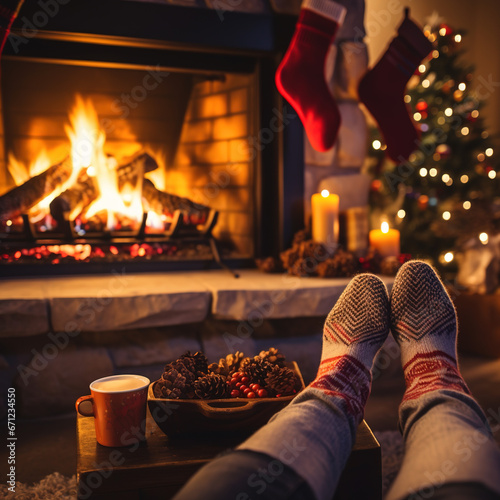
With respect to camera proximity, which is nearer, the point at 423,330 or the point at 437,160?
the point at 423,330

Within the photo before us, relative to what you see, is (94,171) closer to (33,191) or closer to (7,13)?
(33,191)

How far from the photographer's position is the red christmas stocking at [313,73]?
A: 1.63m

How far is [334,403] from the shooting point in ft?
2.34

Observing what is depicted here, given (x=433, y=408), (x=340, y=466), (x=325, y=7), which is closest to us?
(x=340, y=466)

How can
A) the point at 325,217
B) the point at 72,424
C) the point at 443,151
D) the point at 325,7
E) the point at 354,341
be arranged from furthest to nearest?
1. the point at 443,151
2. the point at 325,217
3. the point at 325,7
4. the point at 72,424
5. the point at 354,341

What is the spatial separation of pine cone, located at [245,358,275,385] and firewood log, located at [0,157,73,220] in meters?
1.11

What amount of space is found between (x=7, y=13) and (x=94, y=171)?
0.55m

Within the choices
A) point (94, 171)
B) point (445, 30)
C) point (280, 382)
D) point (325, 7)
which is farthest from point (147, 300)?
point (445, 30)

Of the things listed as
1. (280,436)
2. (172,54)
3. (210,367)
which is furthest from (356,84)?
(280,436)

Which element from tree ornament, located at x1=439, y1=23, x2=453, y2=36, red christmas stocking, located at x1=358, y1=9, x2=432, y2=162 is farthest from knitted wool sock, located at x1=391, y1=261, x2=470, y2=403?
tree ornament, located at x1=439, y1=23, x2=453, y2=36

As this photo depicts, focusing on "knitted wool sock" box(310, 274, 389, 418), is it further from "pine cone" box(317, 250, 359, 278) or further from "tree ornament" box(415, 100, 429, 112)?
"tree ornament" box(415, 100, 429, 112)

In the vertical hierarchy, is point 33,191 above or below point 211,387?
above

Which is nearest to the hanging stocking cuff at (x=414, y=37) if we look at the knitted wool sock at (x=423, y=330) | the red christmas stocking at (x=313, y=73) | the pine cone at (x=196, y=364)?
the red christmas stocking at (x=313, y=73)

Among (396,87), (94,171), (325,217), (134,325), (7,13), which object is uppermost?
(7,13)
